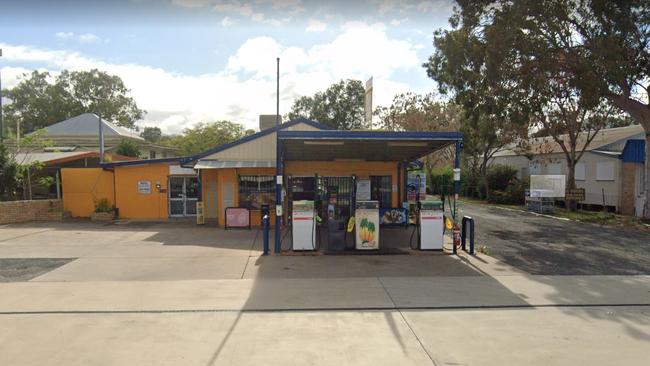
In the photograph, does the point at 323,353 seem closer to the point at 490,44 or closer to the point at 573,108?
the point at 490,44

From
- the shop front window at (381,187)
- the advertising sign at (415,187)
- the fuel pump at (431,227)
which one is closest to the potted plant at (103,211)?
the shop front window at (381,187)

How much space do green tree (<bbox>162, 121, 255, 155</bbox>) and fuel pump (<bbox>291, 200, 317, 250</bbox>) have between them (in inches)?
1421

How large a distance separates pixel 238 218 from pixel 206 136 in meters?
32.3

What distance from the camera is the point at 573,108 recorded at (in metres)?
23.5

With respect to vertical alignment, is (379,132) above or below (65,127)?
below

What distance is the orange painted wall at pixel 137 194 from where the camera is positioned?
64.6ft

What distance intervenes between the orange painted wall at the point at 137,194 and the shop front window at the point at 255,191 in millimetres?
4459

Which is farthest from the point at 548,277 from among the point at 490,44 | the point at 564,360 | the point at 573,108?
the point at 573,108

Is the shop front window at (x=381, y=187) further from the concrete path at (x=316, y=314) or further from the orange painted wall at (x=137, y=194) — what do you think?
the orange painted wall at (x=137, y=194)

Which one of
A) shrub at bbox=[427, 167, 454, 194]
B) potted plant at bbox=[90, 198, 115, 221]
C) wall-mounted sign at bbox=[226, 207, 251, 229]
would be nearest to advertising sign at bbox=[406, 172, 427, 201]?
wall-mounted sign at bbox=[226, 207, 251, 229]

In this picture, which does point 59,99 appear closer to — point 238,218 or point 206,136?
point 206,136

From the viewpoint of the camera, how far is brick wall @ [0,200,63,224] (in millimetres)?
17328

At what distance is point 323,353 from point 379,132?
6.69 m

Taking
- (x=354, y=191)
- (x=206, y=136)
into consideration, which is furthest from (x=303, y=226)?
(x=206, y=136)
